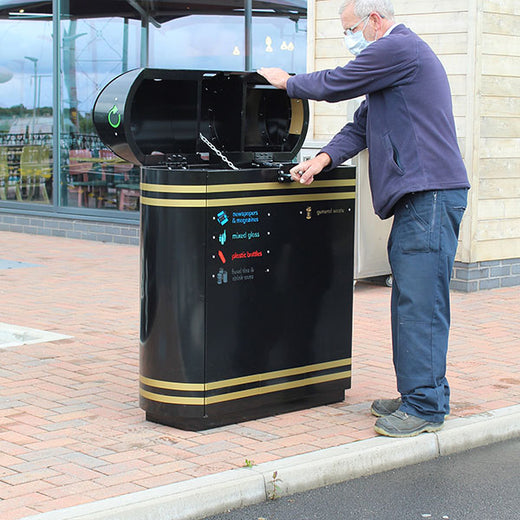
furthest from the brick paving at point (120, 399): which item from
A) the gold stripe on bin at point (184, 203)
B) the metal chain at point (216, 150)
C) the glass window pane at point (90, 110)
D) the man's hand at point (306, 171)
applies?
the glass window pane at point (90, 110)

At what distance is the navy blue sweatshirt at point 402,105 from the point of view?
4820 mm

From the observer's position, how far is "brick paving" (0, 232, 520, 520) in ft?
14.2

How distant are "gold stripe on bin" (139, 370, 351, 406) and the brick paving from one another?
0.52 feet

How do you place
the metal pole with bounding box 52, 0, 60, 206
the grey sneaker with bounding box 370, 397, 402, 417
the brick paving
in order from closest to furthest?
the brick paving → the grey sneaker with bounding box 370, 397, 402, 417 → the metal pole with bounding box 52, 0, 60, 206

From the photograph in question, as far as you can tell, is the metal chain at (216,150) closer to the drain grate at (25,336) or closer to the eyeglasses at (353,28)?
the eyeglasses at (353,28)

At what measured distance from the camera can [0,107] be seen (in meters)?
13.9

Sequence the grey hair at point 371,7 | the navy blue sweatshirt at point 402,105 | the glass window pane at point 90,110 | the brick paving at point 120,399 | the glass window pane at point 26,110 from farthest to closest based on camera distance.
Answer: the glass window pane at point 26,110 → the glass window pane at point 90,110 → the grey hair at point 371,7 → the navy blue sweatshirt at point 402,105 → the brick paving at point 120,399

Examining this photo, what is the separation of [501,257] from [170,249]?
5200 millimetres

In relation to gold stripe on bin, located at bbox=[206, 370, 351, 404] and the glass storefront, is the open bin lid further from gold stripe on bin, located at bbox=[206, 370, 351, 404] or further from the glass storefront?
the glass storefront

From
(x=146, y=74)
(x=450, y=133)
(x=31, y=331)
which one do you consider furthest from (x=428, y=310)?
(x=31, y=331)

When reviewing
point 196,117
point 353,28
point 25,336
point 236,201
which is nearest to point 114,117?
point 196,117

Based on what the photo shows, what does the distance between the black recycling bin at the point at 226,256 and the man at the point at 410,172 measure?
0.35 metres

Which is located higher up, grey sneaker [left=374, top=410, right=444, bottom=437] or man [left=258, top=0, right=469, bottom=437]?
man [left=258, top=0, right=469, bottom=437]

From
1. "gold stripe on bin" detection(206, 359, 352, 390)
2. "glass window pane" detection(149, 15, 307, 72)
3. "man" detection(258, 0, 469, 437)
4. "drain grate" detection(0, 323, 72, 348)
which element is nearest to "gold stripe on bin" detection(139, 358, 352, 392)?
"gold stripe on bin" detection(206, 359, 352, 390)
